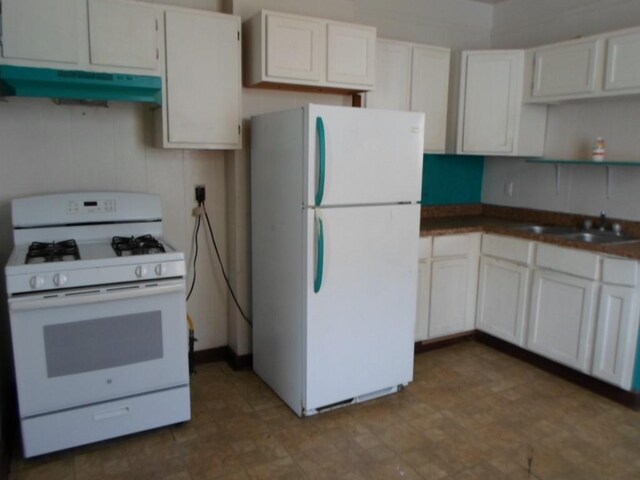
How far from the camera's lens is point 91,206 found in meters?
2.68

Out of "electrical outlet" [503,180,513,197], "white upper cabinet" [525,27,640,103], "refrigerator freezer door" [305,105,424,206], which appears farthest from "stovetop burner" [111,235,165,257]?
"electrical outlet" [503,180,513,197]

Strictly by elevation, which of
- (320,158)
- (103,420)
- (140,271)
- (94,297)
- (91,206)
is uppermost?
(320,158)

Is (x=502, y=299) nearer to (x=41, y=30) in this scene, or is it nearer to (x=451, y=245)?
(x=451, y=245)

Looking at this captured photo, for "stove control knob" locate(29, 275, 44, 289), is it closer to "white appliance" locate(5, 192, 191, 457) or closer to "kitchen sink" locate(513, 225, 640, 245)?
"white appliance" locate(5, 192, 191, 457)

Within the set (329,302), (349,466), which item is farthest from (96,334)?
(349,466)

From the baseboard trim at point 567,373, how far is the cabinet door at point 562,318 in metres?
0.09

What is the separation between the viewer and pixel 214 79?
2721 mm

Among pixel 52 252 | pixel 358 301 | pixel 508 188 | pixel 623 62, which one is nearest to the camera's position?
pixel 52 252

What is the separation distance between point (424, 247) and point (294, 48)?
59.8 inches

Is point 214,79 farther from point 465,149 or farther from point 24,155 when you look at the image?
point 465,149

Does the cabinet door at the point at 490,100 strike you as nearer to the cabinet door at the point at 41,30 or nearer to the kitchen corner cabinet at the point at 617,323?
the kitchen corner cabinet at the point at 617,323

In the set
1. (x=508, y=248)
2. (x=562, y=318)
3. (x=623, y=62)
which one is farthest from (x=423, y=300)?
(x=623, y=62)

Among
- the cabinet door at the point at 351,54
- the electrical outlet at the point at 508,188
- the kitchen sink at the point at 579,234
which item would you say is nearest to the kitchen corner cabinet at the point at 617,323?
the kitchen sink at the point at 579,234

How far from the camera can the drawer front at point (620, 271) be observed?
2658 mm
